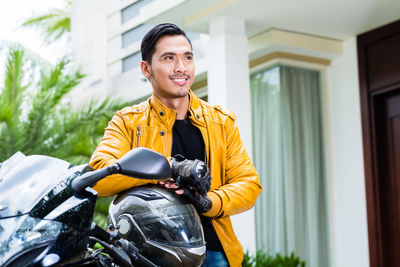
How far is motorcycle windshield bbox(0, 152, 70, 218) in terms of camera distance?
1.42m

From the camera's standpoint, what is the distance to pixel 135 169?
1.41m

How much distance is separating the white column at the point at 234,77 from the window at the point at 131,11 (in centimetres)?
309

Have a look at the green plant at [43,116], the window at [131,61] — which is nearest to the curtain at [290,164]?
the green plant at [43,116]

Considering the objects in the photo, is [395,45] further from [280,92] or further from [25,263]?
[25,263]

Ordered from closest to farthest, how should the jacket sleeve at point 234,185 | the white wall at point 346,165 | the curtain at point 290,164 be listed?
the jacket sleeve at point 234,185 → the white wall at point 346,165 → the curtain at point 290,164

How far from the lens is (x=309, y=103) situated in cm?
726

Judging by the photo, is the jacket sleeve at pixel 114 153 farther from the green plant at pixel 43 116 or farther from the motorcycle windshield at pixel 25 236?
the green plant at pixel 43 116

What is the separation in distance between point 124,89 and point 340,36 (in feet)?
12.6

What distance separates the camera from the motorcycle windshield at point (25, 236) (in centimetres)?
135

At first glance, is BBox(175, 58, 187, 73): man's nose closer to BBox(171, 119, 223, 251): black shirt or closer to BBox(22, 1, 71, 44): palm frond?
BBox(171, 119, 223, 251): black shirt

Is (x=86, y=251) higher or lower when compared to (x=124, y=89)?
lower

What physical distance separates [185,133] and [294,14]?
413 centimetres

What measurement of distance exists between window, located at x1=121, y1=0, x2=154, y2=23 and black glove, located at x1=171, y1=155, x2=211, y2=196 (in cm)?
751

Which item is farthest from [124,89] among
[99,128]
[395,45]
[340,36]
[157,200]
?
[157,200]
